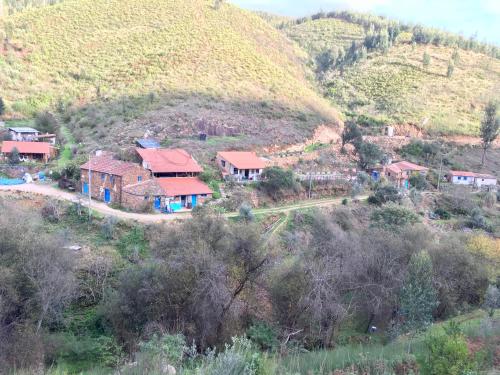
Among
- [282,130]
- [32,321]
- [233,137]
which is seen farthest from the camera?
[282,130]

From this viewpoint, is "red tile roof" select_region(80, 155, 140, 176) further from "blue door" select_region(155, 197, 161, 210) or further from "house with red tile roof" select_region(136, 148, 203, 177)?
"blue door" select_region(155, 197, 161, 210)

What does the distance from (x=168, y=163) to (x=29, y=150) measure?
13057 millimetres

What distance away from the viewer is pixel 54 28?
62562 mm

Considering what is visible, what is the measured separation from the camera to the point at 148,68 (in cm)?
5391

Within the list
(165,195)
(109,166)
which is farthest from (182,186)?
(109,166)

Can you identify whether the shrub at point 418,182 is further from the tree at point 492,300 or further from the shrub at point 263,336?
the shrub at point 263,336

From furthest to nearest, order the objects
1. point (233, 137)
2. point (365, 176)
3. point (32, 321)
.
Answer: point (233, 137) < point (365, 176) < point (32, 321)

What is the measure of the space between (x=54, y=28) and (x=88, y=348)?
59.1m

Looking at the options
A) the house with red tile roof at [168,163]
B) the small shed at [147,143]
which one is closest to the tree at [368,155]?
the house with red tile roof at [168,163]

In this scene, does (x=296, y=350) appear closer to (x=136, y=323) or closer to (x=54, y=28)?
(x=136, y=323)

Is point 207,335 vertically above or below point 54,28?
below

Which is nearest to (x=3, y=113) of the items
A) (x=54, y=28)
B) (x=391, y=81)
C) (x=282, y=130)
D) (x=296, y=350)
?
(x=54, y=28)

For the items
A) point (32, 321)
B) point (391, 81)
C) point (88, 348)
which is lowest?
point (88, 348)

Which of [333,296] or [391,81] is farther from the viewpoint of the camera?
[391,81]
